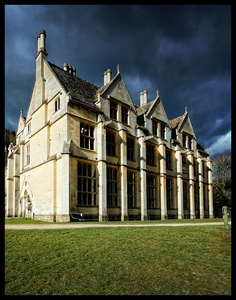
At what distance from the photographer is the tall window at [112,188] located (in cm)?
2361

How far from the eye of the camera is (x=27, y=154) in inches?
1176

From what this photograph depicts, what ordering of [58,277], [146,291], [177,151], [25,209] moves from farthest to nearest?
[177,151]
[25,209]
[58,277]
[146,291]

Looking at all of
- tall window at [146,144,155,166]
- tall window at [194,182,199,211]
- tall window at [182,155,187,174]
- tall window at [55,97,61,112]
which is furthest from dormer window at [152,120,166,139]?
tall window at [55,97,61,112]

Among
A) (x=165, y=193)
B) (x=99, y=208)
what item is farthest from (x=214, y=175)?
(x=99, y=208)

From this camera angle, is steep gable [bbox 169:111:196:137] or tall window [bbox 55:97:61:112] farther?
steep gable [bbox 169:111:196:137]

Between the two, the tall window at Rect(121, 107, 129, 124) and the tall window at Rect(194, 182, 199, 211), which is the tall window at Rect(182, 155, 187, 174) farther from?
the tall window at Rect(121, 107, 129, 124)

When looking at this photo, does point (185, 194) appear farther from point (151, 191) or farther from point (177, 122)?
point (177, 122)

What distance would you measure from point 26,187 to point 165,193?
50.3 ft

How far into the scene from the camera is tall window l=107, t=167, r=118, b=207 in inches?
930

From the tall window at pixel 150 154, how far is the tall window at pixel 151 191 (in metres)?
1.68

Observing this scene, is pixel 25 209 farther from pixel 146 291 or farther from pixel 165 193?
pixel 146 291

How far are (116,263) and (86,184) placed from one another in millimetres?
13309

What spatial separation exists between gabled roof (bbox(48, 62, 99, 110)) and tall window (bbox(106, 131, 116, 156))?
290 centimetres

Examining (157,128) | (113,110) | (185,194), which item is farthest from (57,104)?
(185,194)
